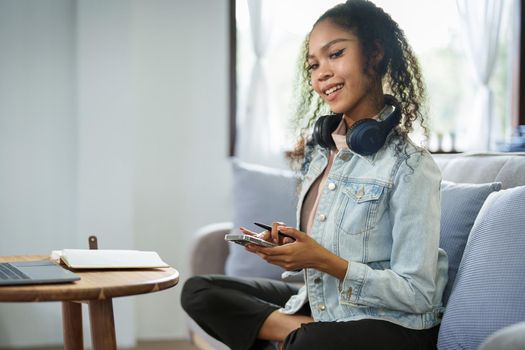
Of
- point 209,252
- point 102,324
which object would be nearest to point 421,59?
point 209,252

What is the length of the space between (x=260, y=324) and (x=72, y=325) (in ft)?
1.51

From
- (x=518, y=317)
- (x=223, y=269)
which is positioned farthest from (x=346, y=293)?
(x=223, y=269)

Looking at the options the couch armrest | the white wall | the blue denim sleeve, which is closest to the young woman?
the blue denim sleeve

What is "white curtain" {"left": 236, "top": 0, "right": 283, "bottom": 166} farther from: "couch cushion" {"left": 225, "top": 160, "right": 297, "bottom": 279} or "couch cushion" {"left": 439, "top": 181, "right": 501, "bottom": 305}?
"couch cushion" {"left": 439, "top": 181, "right": 501, "bottom": 305}

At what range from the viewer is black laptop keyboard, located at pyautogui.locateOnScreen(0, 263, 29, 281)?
1.54 m

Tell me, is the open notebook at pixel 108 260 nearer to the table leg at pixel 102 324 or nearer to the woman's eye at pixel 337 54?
the table leg at pixel 102 324

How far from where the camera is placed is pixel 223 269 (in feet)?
9.39

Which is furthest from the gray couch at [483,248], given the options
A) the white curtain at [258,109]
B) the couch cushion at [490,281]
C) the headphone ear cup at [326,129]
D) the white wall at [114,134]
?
the white wall at [114,134]

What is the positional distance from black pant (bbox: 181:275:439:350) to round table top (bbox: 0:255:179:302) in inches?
11.5

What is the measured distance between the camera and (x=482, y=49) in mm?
3895

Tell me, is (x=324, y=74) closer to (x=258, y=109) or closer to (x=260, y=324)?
(x=260, y=324)

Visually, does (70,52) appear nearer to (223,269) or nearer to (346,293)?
(223,269)

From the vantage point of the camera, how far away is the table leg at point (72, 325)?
1.97 m

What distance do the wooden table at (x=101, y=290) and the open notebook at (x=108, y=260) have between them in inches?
0.6
